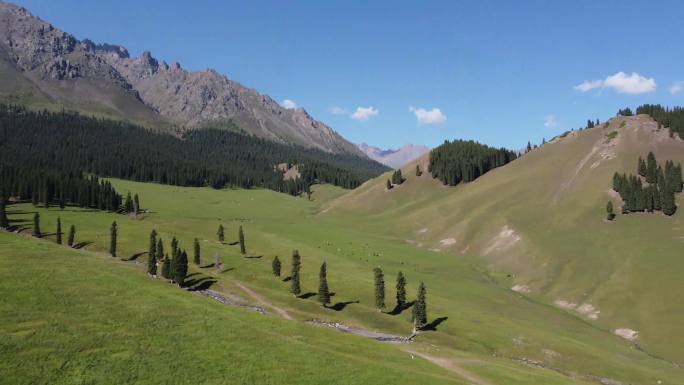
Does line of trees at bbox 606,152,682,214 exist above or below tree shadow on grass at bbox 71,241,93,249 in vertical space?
above

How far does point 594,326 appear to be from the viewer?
97.4 metres

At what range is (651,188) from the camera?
455 ft

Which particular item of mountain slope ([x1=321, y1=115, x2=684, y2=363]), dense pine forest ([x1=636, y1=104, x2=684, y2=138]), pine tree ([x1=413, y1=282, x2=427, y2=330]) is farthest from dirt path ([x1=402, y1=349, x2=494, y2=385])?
dense pine forest ([x1=636, y1=104, x2=684, y2=138])

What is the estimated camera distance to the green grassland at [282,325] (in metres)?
40.6

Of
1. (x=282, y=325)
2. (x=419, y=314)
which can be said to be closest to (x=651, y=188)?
(x=419, y=314)

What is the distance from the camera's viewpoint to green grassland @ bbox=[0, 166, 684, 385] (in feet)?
133

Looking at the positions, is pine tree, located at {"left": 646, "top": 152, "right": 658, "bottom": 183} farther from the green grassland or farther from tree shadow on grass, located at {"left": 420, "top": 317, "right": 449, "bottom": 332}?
tree shadow on grass, located at {"left": 420, "top": 317, "right": 449, "bottom": 332}

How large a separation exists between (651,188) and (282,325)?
425ft

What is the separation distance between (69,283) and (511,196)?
15852 cm

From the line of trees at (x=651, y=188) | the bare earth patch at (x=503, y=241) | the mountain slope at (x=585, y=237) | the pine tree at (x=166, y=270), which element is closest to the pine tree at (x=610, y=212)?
the line of trees at (x=651, y=188)

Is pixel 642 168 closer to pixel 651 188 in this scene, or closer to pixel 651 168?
pixel 651 168

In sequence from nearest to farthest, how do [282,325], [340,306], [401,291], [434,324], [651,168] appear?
[282,325] → [434,324] → [340,306] → [401,291] → [651,168]

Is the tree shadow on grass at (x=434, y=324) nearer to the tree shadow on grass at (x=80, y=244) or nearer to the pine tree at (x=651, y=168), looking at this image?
the tree shadow on grass at (x=80, y=244)

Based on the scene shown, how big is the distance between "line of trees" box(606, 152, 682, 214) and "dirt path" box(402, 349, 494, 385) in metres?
105
